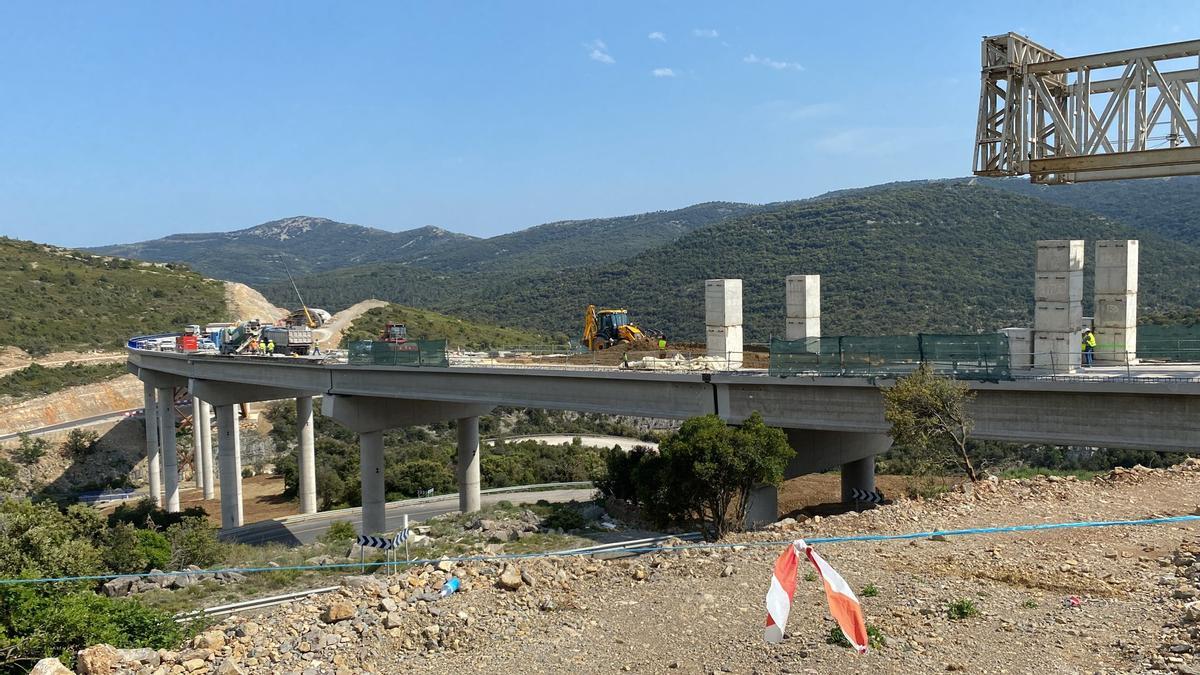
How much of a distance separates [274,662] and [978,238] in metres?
99.3

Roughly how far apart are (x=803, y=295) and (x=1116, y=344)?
8.72 m

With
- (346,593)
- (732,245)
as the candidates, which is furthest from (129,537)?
(732,245)

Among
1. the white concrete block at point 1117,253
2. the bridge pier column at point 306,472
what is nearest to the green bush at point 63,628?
the white concrete block at point 1117,253

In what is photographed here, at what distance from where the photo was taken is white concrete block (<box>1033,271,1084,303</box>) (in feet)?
69.0

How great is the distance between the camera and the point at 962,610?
11.0m

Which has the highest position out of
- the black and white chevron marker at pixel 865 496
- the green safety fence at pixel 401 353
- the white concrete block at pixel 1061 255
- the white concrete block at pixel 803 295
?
the white concrete block at pixel 1061 255

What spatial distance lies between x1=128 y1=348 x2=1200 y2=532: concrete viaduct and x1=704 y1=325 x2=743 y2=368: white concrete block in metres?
2.40

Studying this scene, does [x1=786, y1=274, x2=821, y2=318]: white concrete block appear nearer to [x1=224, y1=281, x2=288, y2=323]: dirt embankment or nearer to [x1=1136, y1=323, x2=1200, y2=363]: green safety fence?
[x1=1136, y1=323, x2=1200, y2=363]: green safety fence

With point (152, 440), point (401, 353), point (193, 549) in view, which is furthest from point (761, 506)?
point (152, 440)

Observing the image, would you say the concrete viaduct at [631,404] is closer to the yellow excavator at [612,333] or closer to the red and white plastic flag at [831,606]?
the yellow excavator at [612,333]

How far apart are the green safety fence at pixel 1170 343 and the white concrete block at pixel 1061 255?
3434 millimetres

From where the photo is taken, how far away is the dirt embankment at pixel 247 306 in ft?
310

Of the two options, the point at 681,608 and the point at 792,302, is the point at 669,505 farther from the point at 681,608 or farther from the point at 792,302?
the point at 681,608

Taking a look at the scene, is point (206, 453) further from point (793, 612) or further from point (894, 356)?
point (793, 612)
